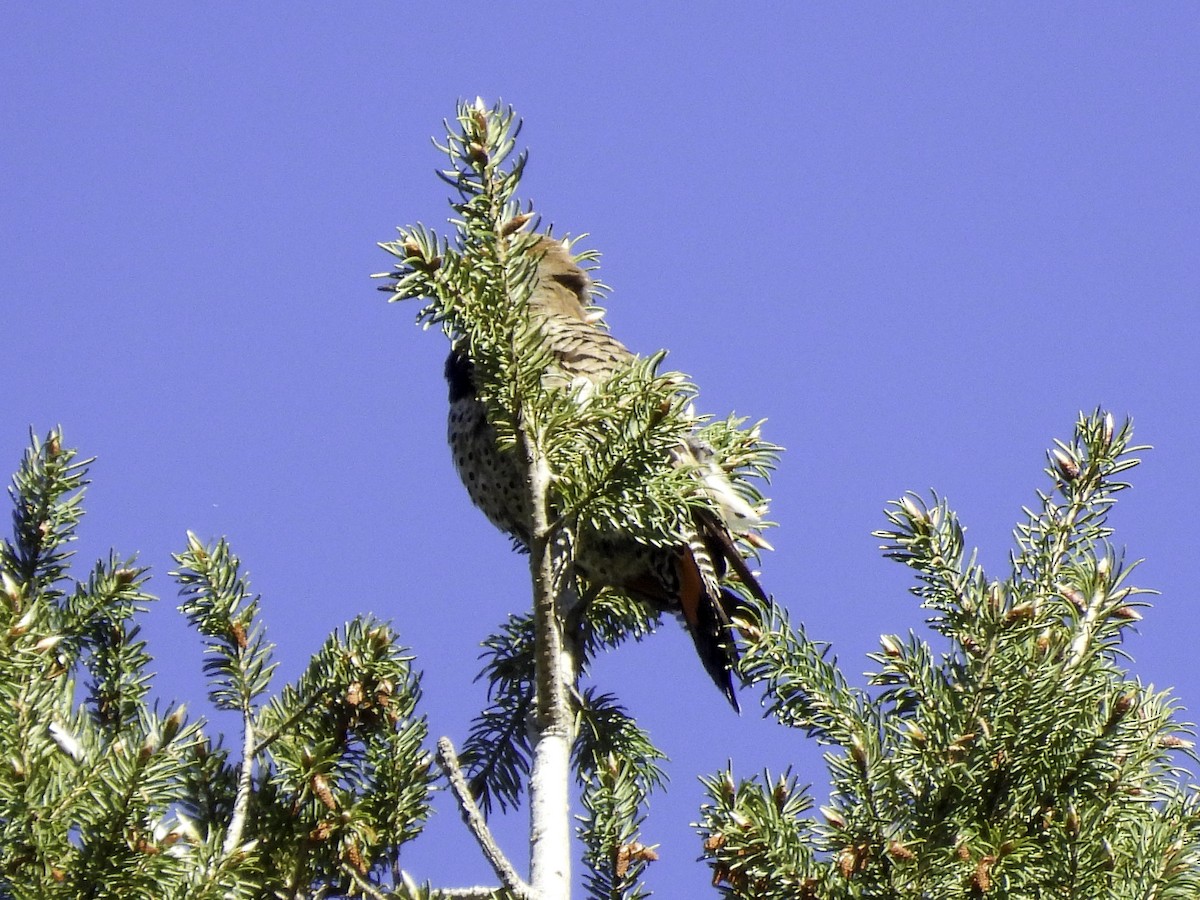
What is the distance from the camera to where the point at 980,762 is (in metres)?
2.50

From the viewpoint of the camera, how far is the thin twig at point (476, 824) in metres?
2.25

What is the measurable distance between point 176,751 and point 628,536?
137 cm

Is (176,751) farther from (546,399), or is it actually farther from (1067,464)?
(1067,464)

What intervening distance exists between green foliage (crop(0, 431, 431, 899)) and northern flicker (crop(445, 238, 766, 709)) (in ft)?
2.81

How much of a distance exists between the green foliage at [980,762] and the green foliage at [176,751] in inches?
26.9

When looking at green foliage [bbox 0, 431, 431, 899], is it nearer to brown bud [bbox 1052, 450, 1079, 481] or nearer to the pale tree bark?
the pale tree bark

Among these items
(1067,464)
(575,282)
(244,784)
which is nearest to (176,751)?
(244,784)

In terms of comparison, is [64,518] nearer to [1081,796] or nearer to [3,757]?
[3,757]

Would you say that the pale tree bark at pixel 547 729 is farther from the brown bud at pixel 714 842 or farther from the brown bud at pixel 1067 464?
the brown bud at pixel 1067 464

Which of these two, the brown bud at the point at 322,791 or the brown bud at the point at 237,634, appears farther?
the brown bud at the point at 237,634

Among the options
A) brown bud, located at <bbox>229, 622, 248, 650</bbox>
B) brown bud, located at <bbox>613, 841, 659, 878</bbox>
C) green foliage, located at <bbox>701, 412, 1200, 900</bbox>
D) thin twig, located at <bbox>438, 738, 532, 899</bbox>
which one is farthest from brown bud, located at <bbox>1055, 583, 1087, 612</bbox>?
brown bud, located at <bbox>229, 622, 248, 650</bbox>

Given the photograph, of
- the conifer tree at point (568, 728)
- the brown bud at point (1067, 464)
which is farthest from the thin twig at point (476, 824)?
the brown bud at point (1067, 464)

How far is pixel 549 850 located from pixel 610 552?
166cm

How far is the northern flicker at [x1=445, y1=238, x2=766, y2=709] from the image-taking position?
150 inches
